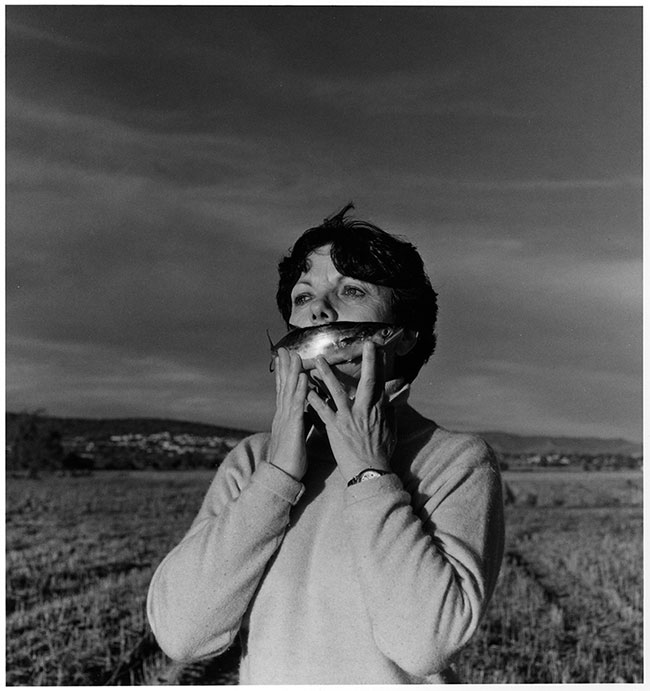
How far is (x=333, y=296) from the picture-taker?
1429mm

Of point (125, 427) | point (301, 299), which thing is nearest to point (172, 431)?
point (125, 427)

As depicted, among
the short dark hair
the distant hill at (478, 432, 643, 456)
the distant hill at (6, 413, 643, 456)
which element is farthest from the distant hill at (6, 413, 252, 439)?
the short dark hair

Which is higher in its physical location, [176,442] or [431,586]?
[431,586]

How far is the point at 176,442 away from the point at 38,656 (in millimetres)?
2799

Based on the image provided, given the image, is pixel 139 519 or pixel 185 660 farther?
pixel 139 519

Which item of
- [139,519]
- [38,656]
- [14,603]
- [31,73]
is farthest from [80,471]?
[31,73]

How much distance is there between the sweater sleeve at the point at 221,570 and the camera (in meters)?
1.25

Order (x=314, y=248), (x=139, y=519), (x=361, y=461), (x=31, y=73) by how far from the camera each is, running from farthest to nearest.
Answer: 1. (x=139, y=519)
2. (x=31, y=73)
3. (x=314, y=248)
4. (x=361, y=461)

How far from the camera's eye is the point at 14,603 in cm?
512

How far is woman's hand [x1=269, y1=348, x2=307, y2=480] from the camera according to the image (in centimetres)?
131

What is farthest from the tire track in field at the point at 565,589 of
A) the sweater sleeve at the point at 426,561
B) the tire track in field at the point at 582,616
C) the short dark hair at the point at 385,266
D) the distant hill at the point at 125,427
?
the sweater sleeve at the point at 426,561

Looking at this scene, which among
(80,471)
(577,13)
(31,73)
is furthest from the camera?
(80,471)

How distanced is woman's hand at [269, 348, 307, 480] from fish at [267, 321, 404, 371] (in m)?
0.02

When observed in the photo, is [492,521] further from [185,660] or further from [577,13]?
[577,13]
